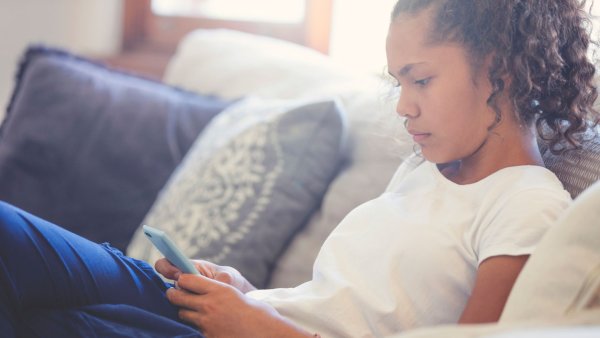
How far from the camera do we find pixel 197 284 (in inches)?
43.8

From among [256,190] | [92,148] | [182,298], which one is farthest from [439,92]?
[92,148]

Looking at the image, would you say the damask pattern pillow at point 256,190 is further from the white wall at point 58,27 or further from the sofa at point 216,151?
the white wall at point 58,27

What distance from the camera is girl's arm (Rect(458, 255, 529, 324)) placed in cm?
96

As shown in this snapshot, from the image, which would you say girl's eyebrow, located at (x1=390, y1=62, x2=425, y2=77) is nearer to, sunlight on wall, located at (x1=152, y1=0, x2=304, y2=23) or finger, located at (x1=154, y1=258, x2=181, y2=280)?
finger, located at (x1=154, y1=258, x2=181, y2=280)

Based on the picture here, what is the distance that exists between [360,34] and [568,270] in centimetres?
164

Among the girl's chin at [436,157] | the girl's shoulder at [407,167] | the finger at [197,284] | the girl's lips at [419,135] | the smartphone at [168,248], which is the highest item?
the girl's lips at [419,135]

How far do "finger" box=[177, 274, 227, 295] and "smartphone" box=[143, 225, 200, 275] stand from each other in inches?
0.8

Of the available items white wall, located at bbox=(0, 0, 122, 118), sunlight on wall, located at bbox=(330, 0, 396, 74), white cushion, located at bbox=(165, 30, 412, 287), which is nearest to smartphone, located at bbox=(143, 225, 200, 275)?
white cushion, located at bbox=(165, 30, 412, 287)

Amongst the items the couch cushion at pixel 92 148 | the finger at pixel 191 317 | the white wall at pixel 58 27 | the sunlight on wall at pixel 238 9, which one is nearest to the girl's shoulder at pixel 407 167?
the finger at pixel 191 317

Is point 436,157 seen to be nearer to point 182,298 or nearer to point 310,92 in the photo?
point 182,298

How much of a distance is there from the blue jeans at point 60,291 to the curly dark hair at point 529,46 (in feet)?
1.63

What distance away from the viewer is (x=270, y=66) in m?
2.12

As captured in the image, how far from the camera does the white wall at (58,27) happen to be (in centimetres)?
312

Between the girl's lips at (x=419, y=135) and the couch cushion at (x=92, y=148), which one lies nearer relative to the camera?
the girl's lips at (x=419, y=135)
